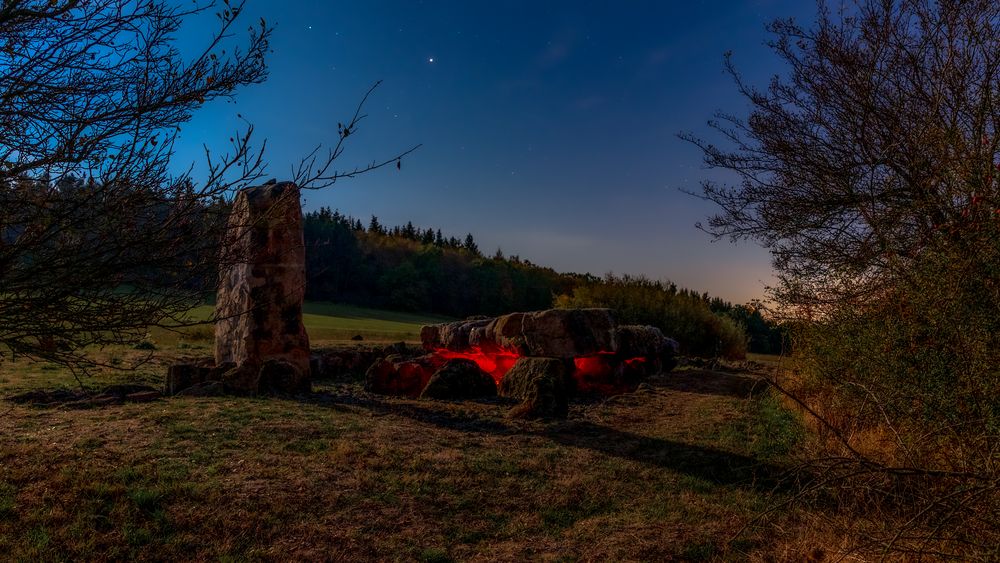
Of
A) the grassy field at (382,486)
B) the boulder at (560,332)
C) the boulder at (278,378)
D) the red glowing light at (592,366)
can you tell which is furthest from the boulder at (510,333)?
the boulder at (278,378)

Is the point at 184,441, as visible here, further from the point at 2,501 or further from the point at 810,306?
the point at 810,306

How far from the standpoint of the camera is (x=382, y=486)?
4.89 meters

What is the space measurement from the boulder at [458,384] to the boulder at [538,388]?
358 mm

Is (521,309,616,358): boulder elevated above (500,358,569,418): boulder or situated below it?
above

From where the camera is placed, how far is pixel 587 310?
10273 millimetres

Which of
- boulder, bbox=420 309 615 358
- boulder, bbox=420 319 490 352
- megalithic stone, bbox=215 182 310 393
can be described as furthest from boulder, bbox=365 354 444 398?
boulder, bbox=420 319 490 352

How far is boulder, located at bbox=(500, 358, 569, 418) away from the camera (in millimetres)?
8164

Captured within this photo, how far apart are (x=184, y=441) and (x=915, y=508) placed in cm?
696

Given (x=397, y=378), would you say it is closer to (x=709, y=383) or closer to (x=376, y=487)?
(x=376, y=487)

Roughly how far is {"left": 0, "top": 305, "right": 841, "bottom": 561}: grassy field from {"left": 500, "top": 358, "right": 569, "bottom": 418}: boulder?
1.39 ft

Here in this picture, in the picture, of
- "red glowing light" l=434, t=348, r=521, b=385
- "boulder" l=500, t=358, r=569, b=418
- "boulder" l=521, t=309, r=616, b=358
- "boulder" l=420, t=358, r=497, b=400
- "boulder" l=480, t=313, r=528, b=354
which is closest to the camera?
"boulder" l=500, t=358, r=569, b=418

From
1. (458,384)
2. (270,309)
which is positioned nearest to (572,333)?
(458,384)

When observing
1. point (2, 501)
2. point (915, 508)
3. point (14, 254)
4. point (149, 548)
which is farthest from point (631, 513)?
point (2, 501)

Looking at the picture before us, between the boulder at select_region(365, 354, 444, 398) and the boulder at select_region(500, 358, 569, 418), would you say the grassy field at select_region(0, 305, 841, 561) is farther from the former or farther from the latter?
the boulder at select_region(365, 354, 444, 398)
